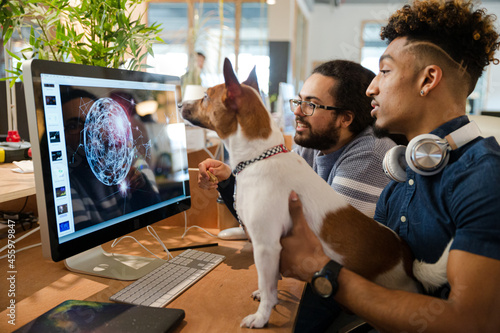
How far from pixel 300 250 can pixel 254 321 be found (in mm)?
192

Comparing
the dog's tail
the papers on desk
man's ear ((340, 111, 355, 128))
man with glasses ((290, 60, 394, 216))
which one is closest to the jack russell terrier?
the dog's tail

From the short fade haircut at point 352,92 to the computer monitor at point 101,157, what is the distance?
0.74 meters

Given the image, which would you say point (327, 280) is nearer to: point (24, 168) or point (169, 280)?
point (169, 280)

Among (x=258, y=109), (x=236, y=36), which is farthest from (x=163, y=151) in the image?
(x=236, y=36)

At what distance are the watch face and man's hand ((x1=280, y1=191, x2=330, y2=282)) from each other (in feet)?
0.08

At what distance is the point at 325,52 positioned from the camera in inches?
372

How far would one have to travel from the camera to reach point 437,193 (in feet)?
2.77

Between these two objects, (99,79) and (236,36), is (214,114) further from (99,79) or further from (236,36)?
(236,36)

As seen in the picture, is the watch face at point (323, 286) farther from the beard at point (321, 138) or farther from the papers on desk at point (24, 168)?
the papers on desk at point (24, 168)

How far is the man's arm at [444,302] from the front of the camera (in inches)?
26.8

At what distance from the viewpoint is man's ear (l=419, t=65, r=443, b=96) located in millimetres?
873

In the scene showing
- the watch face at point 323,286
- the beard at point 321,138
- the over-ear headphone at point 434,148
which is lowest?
the watch face at point 323,286

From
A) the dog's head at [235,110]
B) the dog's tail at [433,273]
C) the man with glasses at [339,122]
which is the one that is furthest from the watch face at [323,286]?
the man with glasses at [339,122]

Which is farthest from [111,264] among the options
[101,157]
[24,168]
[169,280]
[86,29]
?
[86,29]
